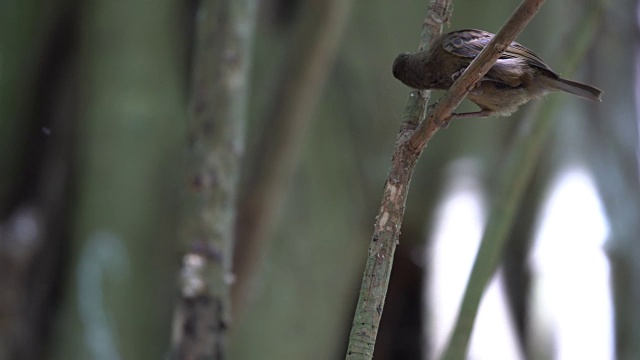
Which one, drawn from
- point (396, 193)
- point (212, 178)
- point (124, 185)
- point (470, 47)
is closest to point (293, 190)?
point (124, 185)

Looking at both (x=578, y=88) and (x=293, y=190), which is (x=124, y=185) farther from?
(x=578, y=88)

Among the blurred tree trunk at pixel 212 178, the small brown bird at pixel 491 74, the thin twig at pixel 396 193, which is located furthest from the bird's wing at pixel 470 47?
the blurred tree trunk at pixel 212 178

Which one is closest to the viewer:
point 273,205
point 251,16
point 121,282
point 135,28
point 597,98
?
point 597,98

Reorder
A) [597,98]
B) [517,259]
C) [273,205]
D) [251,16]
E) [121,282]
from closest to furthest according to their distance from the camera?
[597,98]
[251,16]
[273,205]
[121,282]
[517,259]

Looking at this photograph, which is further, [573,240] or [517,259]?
[517,259]

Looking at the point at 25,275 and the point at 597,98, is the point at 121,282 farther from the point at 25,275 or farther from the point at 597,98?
the point at 597,98

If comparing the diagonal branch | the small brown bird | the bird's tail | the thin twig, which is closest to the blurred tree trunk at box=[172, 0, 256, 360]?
the small brown bird

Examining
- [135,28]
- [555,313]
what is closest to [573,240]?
[555,313]

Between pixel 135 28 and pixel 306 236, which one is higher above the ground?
pixel 135 28
